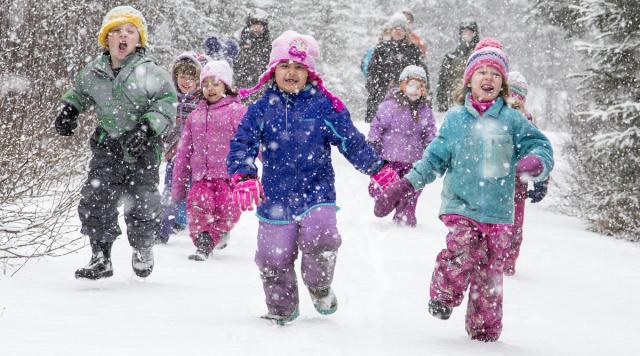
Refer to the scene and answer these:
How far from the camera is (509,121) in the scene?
14.7 feet

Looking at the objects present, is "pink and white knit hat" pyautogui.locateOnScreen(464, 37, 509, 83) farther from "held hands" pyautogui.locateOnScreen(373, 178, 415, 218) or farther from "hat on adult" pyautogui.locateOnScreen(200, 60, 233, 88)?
"hat on adult" pyautogui.locateOnScreen(200, 60, 233, 88)

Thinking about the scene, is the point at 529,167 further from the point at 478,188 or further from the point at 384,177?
the point at 384,177

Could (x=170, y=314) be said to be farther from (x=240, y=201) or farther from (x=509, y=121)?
(x=509, y=121)

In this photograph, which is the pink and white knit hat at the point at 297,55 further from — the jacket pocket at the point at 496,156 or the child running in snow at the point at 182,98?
the child running in snow at the point at 182,98

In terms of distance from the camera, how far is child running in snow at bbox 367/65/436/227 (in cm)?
970

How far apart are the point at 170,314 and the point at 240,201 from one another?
0.86 m

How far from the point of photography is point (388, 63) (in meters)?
13.4

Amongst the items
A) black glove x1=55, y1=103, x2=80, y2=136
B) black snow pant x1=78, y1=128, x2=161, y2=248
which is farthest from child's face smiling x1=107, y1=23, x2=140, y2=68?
black snow pant x1=78, y1=128, x2=161, y2=248

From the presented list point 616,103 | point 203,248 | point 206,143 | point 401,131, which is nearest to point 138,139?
point 203,248

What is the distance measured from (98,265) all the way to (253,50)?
9.72 metres

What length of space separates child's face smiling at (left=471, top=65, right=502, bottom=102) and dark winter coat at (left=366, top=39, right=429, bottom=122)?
8667mm

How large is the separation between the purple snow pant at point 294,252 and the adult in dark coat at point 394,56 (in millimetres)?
9069

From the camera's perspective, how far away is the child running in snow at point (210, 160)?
7266 millimetres

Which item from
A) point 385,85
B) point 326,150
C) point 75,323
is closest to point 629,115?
point 385,85
